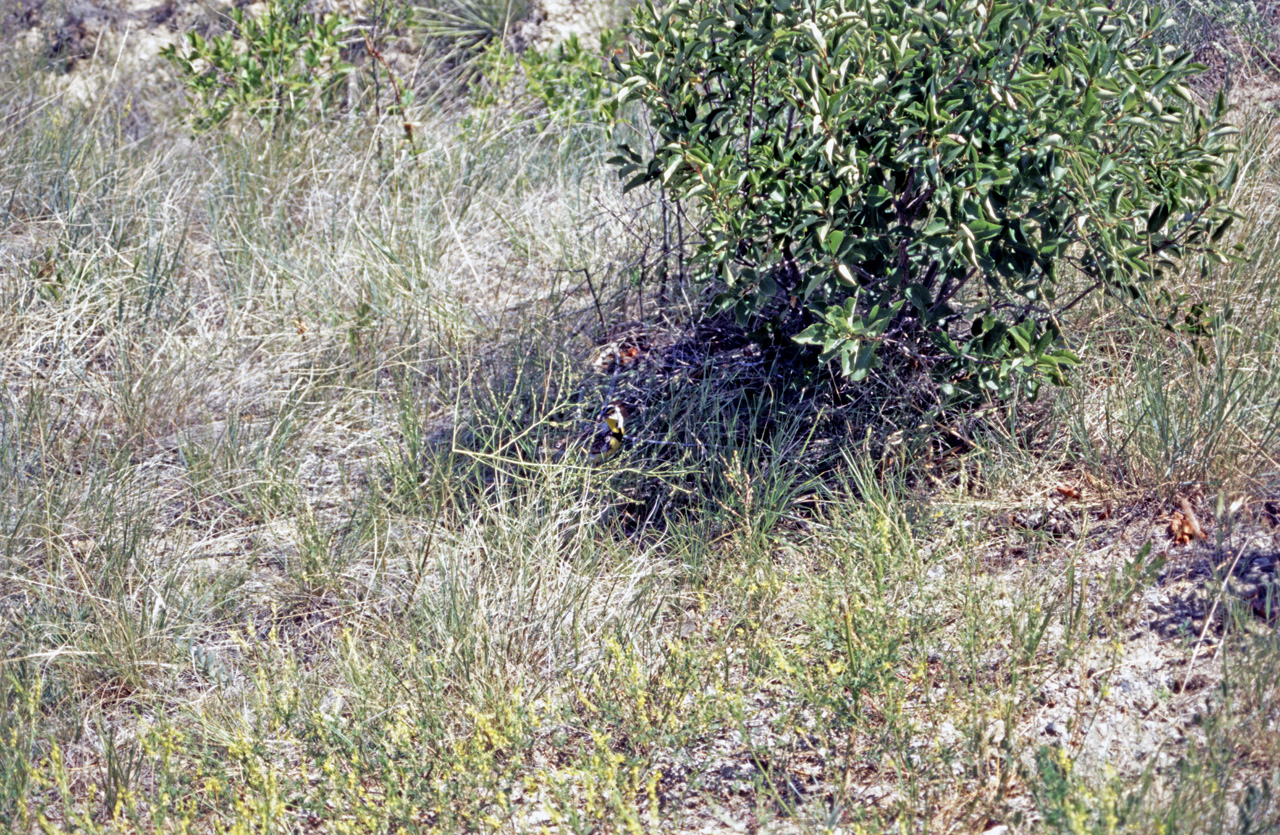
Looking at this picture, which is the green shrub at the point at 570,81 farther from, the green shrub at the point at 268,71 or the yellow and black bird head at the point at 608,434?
the yellow and black bird head at the point at 608,434

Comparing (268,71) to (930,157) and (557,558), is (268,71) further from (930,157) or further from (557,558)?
(930,157)

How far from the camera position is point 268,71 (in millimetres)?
5348

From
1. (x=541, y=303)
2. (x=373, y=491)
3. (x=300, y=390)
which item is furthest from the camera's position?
(x=541, y=303)

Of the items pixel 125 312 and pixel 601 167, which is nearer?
pixel 125 312

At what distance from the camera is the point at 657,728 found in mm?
2418

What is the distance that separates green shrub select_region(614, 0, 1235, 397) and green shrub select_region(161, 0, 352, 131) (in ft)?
9.37

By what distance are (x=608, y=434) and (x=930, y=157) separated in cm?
144

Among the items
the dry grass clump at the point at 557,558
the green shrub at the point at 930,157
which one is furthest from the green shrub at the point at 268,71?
the green shrub at the point at 930,157

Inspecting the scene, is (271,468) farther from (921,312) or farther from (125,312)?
(921,312)

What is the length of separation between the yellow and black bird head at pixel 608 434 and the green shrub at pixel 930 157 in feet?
1.94

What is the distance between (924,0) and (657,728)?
2025 millimetres

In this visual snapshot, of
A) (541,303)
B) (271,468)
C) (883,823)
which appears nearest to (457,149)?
(541,303)

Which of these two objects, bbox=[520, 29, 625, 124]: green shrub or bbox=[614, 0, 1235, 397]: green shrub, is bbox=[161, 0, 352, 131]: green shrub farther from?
bbox=[614, 0, 1235, 397]: green shrub

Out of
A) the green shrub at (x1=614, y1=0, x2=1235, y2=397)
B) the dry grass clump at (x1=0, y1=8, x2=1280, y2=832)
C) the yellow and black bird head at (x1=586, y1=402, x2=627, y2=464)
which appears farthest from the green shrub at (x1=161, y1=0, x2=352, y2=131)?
the green shrub at (x1=614, y1=0, x2=1235, y2=397)
